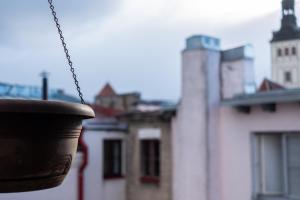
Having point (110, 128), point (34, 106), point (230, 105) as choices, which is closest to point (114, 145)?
point (110, 128)

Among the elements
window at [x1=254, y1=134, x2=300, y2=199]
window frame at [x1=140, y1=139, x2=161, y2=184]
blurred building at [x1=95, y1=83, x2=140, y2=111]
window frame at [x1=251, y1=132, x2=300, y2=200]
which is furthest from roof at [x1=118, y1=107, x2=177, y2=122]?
blurred building at [x1=95, y1=83, x2=140, y2=111]

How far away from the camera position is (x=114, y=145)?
1062 centimetres

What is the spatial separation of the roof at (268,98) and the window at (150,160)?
273 centimetres

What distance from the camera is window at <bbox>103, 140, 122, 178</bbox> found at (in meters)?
10.5

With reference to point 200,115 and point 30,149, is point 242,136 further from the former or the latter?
point 30,149

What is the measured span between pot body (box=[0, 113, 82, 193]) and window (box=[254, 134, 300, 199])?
5906 mm

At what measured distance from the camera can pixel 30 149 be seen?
136 centimetres

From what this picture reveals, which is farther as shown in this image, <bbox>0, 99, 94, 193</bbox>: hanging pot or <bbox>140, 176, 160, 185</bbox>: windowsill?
<bbox>140, 176, 160, 185</bbox>: windowsill

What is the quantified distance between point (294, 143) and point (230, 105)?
1.32m

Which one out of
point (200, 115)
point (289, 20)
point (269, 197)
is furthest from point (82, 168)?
point (289, 20)

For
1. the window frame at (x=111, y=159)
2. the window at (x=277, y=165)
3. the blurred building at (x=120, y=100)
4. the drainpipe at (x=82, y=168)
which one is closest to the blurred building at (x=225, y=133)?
the window at (x=277, y=165)

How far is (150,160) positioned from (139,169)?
40 cm

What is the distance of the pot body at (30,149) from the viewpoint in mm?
1335

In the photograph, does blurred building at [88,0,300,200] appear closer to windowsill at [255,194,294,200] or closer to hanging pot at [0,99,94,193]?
windowsill at [255,194,294,200]
